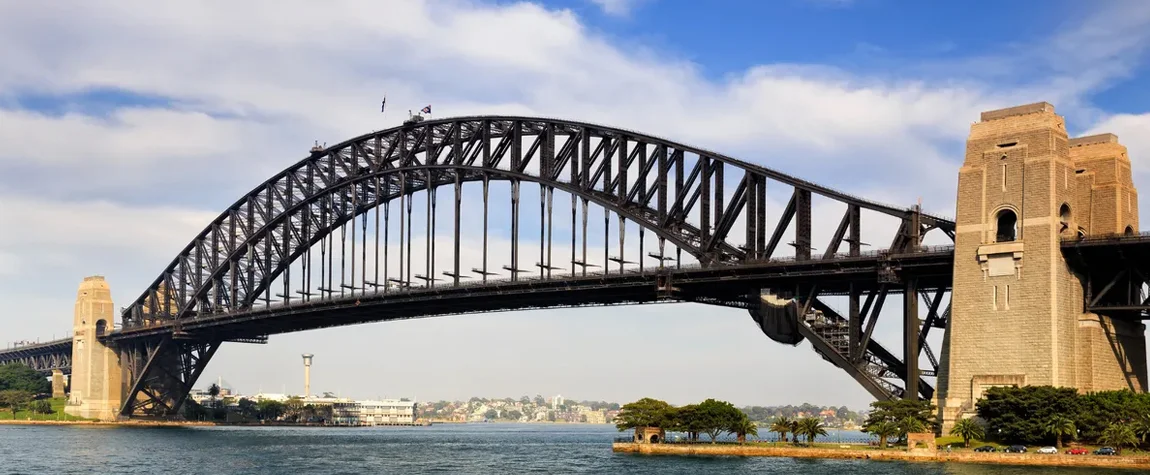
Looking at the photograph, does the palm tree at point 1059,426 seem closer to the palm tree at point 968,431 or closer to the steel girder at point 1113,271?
the palm tree at point 968,431

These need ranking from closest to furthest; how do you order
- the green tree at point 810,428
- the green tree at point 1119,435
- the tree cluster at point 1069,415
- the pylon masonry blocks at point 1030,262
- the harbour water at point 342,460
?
the green tree at point 1119,435
the tree cluster at point 1069,415
the pylon masonry blocks at point 1030,262
the harbour water at point 342,460
the green tree at point 810,428

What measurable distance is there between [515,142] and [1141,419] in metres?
74.0

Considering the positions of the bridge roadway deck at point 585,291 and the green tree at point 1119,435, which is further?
the bridge roadway deck at point 585,291

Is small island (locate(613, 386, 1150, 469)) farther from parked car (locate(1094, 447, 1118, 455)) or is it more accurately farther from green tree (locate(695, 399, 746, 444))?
green tree (locate(695, 399, 746, 444))

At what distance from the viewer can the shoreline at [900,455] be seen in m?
87.6

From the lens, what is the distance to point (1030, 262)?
95500mm

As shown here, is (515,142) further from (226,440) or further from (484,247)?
(226,440)

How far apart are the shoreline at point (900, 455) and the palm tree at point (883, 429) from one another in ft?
3.04

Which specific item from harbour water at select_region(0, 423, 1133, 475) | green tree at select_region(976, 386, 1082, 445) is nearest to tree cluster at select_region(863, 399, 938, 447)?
harbour water at select_region(0, 423, 1133, 475)

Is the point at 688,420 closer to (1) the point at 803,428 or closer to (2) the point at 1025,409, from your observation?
(1) the point at 803,428

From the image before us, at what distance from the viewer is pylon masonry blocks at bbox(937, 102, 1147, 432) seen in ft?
311

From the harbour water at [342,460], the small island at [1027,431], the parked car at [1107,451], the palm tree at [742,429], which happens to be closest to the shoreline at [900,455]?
the small island at [1027,431]

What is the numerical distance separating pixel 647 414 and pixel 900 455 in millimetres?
32245

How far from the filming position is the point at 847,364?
106500 millimetres
